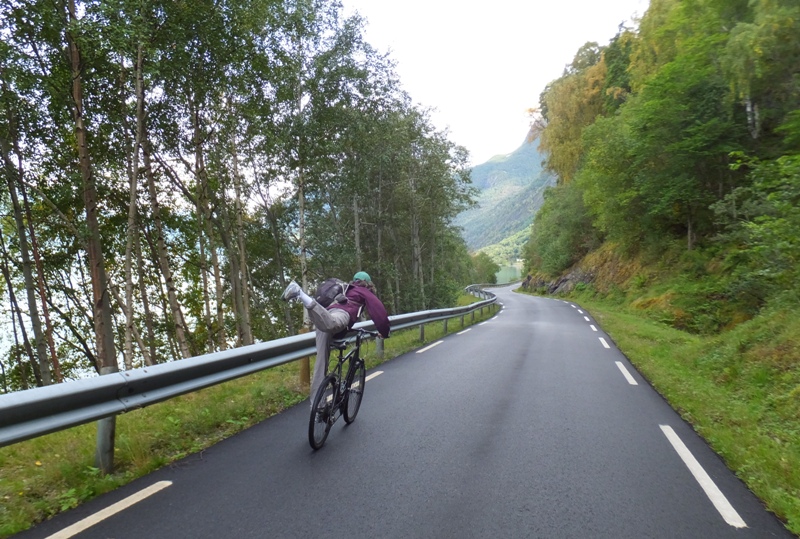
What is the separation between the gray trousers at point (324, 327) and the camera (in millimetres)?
4230

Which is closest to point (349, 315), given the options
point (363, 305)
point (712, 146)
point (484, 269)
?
point (363, 305)

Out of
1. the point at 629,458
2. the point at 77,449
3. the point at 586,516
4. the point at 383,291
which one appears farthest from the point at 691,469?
the point at 383,291

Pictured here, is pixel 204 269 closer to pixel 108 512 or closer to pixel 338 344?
pixel 338 344

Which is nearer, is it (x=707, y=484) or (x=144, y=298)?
(x=707, y=484)

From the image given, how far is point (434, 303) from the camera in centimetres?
3116

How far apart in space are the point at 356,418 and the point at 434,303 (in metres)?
25.8

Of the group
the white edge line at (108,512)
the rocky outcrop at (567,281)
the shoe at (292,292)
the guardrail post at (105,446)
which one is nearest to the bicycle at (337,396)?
the shoe at (292,292)

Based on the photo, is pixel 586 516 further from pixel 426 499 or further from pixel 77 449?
pixel 77 449

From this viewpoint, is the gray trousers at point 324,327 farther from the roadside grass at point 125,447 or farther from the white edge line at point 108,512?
the white edge line at point 108,512

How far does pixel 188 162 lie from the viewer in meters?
16.9

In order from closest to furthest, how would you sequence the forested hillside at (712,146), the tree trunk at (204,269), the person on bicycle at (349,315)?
1. the person on bicycle at (349,315)
2. the forested hillside at (712,146)
3. the tree trunk at (204,269)

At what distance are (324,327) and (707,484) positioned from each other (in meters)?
3.43

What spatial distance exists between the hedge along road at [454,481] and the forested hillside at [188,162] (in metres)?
1.34

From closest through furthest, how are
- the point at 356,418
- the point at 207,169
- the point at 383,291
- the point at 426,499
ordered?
the point at 426,499
the point at 356,418
the point at 207,169
the point at 383,291
